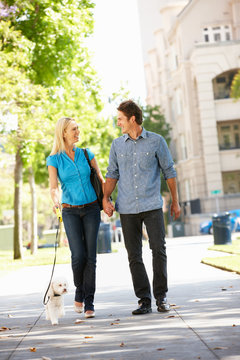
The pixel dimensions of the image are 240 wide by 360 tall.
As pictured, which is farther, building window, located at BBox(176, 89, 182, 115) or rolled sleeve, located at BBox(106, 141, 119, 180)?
building window, located at BBox(176, 89, 182, 115)

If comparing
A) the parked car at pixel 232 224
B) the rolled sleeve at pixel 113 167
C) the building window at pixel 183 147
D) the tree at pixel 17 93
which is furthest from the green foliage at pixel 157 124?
the rolled sleeve at pixel 113 167

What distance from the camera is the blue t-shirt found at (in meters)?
8.03

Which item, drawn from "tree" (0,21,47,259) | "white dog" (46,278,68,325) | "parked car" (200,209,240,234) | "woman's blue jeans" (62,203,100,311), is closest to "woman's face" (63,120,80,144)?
"woman's blue jeans" (62,203,100,311)

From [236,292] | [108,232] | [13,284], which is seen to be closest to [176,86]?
[108,232]

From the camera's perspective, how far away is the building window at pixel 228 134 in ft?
174

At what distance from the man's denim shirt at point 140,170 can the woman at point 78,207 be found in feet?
1.00

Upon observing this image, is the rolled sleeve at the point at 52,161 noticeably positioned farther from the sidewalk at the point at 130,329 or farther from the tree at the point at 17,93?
the tree at the point at 17,93

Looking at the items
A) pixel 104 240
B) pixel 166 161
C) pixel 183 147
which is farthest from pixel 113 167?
pixel 183 147

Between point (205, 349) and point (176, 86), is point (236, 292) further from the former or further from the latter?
point (176, 86)

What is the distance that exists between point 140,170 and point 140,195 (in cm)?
27

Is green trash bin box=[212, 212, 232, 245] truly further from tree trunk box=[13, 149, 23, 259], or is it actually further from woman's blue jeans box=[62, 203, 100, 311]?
woman's blue jeans box=[62, 203, 100, 311]

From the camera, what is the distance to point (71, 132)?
809 centimetres

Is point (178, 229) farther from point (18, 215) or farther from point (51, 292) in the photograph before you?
point (51, 292)

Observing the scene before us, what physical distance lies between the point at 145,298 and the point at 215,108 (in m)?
44.8
